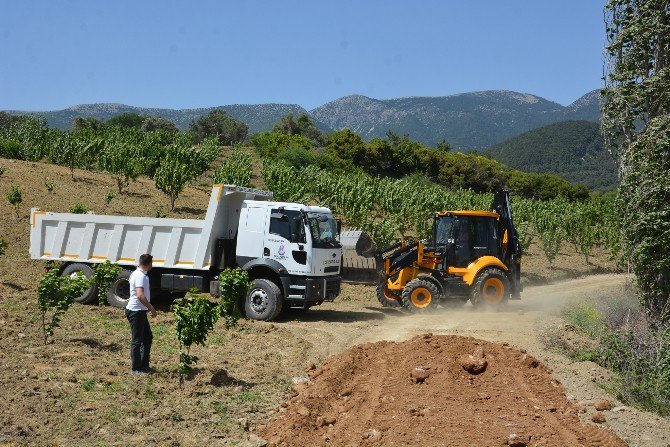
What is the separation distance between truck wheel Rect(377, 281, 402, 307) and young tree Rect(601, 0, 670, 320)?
6.22 meters

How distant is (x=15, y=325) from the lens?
12688mm

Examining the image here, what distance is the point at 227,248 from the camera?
16.2m

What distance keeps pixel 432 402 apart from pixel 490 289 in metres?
9.17

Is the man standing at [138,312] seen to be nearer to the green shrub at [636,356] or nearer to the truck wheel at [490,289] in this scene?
the green shrub at [636,356]

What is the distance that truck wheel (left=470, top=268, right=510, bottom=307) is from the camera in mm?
17828

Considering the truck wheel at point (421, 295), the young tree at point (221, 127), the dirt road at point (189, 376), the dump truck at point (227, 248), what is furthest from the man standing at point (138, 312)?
the young tree at point (221, 127)

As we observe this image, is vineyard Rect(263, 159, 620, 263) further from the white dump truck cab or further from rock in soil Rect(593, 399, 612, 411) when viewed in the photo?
rock in soil Rect(593, 399, 612, 411)

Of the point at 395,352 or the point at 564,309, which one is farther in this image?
the point at 564,309

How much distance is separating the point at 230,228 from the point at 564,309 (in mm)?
9415

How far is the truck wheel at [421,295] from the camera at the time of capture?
692 inches

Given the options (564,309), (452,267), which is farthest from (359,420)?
(564,309)

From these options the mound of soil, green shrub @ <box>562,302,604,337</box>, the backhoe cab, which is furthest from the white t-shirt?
green shrub @ <box>562,302,604,337</box>

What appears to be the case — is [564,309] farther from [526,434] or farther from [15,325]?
[15,325]

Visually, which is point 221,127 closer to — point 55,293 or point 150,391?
point 55,293
